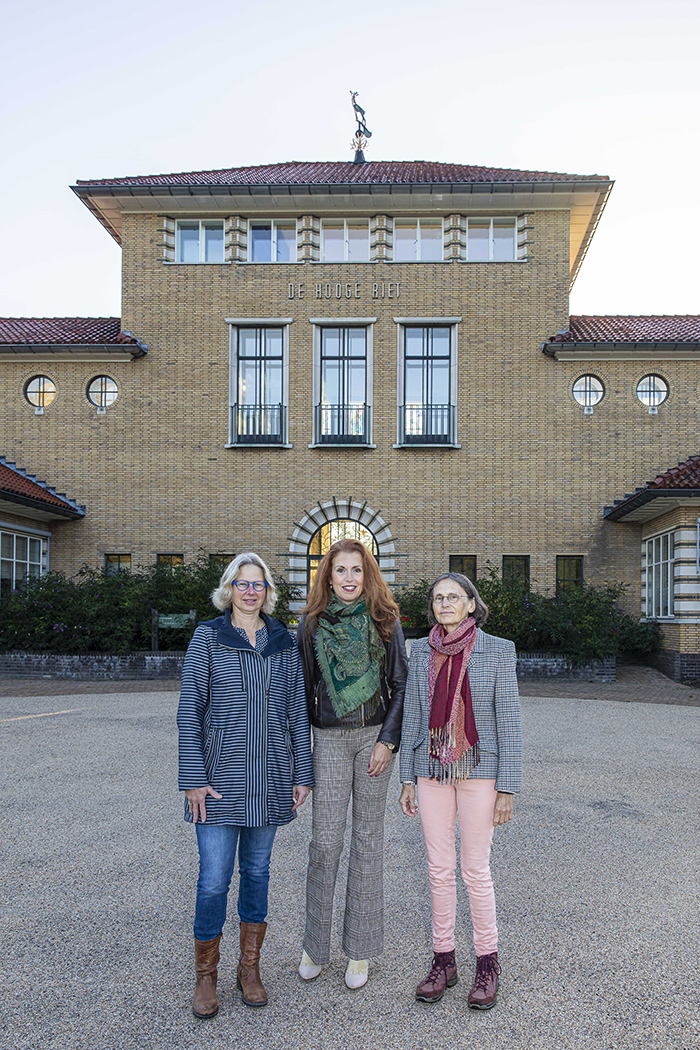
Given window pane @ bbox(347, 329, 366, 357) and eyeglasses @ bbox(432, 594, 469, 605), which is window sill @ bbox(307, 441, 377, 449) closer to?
window pane @ bbox(347, 329, 366, 357)

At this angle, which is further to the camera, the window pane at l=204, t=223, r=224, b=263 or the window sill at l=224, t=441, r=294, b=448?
the window pane at l=204, t=223, r=224, b=263

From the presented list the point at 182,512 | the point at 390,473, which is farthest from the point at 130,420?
the point at 390,473

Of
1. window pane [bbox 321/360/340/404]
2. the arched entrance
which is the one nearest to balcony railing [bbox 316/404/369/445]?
window pane [bbox 321/360/340/404]

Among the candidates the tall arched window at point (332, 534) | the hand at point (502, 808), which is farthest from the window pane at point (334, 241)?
the hand at point (502, 808)

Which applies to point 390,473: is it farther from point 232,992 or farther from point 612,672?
point 232,992

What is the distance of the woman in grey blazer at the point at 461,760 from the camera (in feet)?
11.5

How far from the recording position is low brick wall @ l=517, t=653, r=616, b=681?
54.9 feet

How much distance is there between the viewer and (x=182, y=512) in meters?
21.0

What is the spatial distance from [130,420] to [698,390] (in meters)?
15.5

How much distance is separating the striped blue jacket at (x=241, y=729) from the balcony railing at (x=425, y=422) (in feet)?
58.4

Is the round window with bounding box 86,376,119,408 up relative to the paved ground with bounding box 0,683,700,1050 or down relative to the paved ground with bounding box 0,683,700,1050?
up

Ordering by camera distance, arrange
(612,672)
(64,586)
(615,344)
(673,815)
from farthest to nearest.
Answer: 1. (615,344)
2. (64,586)
3. (612,672)
4. (673,815)

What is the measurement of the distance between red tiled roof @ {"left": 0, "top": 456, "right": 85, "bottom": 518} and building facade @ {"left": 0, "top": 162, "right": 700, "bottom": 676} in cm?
33

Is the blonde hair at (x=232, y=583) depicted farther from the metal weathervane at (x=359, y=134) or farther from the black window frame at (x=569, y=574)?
the metal weathervane at (x=359, y=134)
